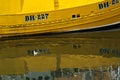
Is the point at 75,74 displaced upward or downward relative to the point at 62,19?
downward

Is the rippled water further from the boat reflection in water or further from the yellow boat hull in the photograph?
the yellow boat hull

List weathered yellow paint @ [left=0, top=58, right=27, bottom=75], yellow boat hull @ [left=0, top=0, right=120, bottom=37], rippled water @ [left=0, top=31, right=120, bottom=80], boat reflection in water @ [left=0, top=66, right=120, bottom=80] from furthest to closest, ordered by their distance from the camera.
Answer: yellow boat hull @ [left=0, top=0, right=120, bottom=37], weathered yellow paint @ [left=0, top=58, right=27, bottom=75], rippled water @ [left=0, top=31, right=120, bottom=80], boat reflection in water @ [left=0, top=66, right=120, bottom=80]

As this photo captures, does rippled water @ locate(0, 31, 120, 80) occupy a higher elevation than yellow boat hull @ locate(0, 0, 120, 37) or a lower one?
lower

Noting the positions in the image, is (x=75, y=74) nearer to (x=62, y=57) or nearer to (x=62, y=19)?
(x=62, y=57)

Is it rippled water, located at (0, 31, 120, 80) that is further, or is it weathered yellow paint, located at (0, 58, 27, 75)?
weathered yellow paint, located at (0, 58, 27, 75)

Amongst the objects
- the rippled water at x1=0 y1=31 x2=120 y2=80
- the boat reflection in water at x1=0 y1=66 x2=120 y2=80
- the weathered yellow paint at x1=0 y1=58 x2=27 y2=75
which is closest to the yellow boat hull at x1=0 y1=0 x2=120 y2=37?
the rippled water at x1=0 y1=31 x2=120 y2=80

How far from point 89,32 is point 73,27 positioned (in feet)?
3.03

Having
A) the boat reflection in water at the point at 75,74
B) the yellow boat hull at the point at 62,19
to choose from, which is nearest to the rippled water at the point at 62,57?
the boat reflection in water at the point at 75,74

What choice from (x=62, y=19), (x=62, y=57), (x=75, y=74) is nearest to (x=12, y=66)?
(x=62, y=57)

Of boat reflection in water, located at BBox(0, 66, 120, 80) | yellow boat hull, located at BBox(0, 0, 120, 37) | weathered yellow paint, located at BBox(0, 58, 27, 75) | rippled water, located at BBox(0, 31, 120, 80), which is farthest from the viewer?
yellow boat hull, located at BBox(0, 0, 120, 37)

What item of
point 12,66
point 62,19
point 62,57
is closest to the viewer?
point 12,66

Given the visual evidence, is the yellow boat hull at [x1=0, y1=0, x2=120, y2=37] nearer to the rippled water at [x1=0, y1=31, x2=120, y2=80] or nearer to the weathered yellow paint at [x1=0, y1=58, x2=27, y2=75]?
the rippled water at [x1=0, y1=31, x2=120, y2=80]

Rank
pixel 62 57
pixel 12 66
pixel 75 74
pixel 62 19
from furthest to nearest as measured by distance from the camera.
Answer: pixel 62 19
pixel 62 57
pixel 12 66
pixel 75 74

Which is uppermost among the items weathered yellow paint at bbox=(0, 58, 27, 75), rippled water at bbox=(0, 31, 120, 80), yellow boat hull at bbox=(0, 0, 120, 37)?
yellow boat hull at bbox=(0, 0, 120, 37)
